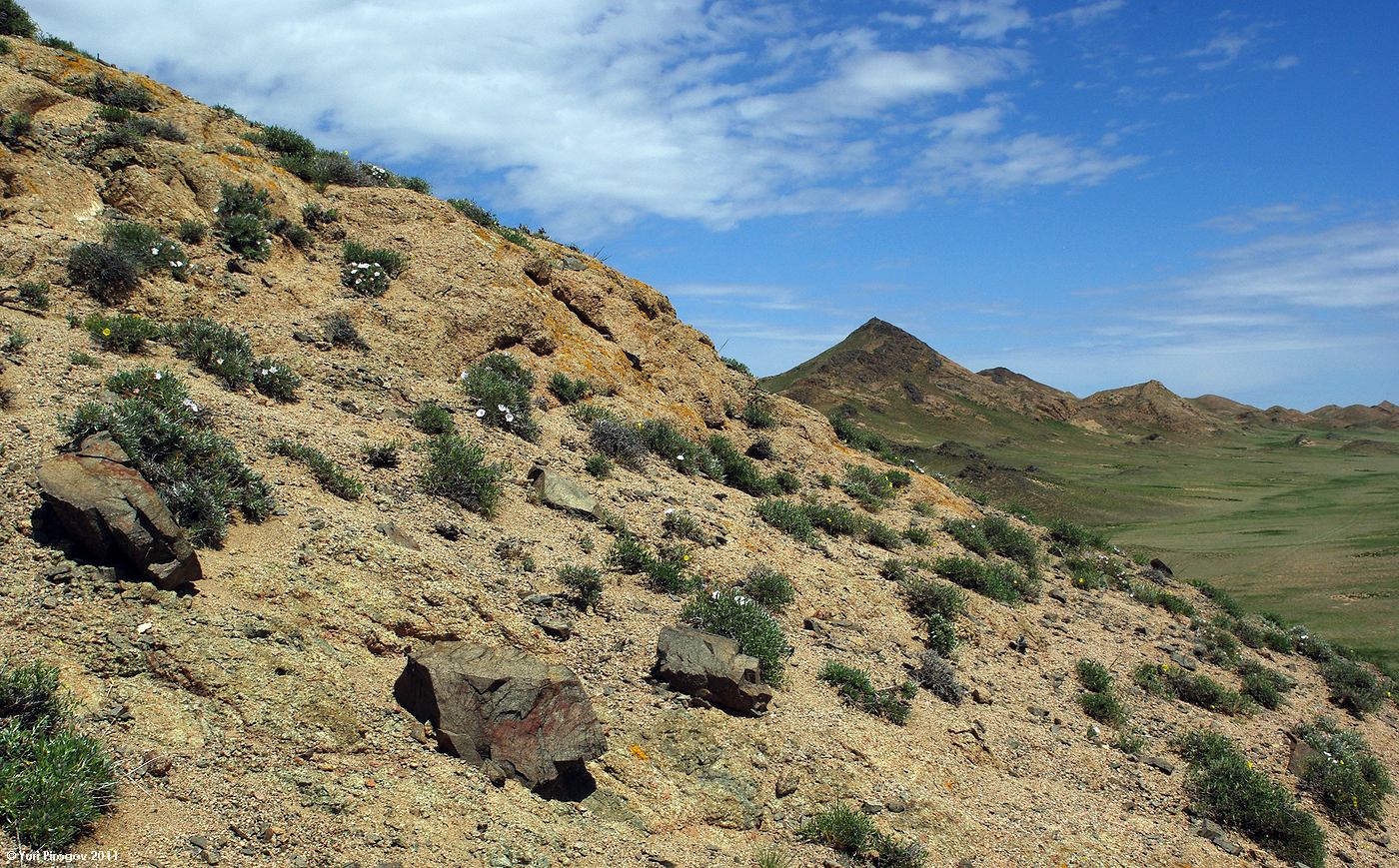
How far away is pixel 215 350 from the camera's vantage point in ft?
26.1

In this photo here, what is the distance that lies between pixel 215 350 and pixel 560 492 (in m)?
3.90

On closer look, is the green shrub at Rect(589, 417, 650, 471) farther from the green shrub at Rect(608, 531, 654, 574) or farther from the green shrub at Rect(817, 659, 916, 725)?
the green shrub at Rect(817, 659, 916, 725)

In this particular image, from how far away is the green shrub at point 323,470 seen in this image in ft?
22.5

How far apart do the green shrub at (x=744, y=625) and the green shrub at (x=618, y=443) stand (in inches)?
132

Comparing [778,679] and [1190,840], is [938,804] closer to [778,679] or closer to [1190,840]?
[778,679]

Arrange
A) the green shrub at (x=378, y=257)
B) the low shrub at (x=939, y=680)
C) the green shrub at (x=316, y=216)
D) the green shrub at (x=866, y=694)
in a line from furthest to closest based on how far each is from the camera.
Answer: the green shrub at (x=316, y=216) → the green shrub at (x=378, y=257) → the low shrub at (x=939, y=680) → the green shrub at (x=866, y=694)

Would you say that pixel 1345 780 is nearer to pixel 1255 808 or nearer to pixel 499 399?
pixel 1255 808

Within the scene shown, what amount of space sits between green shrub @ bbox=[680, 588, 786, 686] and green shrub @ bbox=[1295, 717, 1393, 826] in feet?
22.3

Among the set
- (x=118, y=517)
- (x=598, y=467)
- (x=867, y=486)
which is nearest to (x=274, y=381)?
(x=118, y=517)

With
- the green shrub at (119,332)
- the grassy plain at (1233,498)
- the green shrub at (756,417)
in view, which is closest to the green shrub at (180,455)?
the green shrub at (119,332)

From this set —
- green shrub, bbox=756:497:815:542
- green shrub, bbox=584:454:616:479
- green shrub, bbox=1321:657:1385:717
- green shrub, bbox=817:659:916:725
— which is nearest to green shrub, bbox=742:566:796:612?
green shrub, bbox=817:659:916:725

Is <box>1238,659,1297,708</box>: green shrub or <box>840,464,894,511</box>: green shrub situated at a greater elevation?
<box>840,464,894,511</box>: green shrub

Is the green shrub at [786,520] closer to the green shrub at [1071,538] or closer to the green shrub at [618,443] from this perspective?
the green shrub at [618,443]

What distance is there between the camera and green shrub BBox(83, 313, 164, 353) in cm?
748
